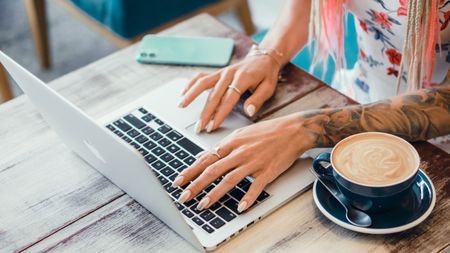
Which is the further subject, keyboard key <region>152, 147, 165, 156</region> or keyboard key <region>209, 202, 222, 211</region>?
keyboard key <region>152, 147, 165, 156</region>

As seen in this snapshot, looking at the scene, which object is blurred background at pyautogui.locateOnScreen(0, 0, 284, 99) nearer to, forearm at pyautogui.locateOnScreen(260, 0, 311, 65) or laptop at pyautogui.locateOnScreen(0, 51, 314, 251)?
forearm at pyautogui.locateOnScreen(260, 0, 311, 65)

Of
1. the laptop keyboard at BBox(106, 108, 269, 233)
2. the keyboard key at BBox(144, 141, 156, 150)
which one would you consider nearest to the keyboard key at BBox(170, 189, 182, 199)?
the laptop keyboard at BBox(106, 108, 269, 233)

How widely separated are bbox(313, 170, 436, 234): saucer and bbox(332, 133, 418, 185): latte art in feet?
0.20

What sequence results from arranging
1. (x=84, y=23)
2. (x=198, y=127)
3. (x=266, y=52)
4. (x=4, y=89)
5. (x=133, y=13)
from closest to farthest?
(x=198, y=127)
(x=266, y=52)
(x=4, y=89)
(x=133, y=13)
(x=84, y=23)

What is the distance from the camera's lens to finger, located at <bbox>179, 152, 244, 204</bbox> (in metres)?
1.00

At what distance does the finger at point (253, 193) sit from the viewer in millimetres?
973

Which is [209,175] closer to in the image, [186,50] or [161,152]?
[161,152]

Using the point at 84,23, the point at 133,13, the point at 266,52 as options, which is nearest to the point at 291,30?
the point at 266,52

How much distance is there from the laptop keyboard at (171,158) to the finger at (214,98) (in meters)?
0.04

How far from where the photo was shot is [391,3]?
125 centimetres

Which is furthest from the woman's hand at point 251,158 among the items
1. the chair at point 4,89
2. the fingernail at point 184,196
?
the chair at point 4,89

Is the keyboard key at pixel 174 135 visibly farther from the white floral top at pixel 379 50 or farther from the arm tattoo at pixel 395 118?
the white floral top at pixel 379 50

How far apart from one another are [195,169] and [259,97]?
22 cm

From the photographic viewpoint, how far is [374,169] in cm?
93
